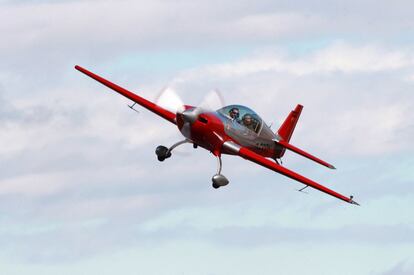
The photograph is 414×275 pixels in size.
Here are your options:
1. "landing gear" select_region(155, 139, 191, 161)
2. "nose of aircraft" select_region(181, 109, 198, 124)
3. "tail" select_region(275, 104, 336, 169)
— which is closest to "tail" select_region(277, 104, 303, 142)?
"tail" select_region(275, 104, 336, 169)

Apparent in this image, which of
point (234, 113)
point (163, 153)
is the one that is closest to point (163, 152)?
point (163, 153)

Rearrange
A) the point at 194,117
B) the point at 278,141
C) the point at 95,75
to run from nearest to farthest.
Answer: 1. the point at 194,117
2. the point at 278,141
3. the point at 95,75

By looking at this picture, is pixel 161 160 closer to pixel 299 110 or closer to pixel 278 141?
pixel 278 141

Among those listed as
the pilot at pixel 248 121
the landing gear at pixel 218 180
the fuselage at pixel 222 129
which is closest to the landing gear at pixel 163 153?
the fuselage at pixel 222 129

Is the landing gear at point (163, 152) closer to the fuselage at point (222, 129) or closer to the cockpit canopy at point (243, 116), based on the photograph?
the fuselage at point (222, 129)

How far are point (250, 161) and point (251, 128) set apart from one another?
7.03 feet

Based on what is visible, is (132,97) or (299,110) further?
(299,110)

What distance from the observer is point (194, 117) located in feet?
164

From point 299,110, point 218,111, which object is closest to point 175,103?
point 218,111

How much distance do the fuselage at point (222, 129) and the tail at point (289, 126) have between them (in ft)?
18.0

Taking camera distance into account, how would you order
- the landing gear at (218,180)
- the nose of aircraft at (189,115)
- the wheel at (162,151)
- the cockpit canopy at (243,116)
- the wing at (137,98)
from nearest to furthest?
1. the landing gear at (218,180)
2. the nose of aircraft at (189,115)
3. the cockpit canopy at (243,116)
4. the wheel at (162,151)
5. the wing at (137,98)

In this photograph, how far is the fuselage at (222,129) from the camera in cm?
5009

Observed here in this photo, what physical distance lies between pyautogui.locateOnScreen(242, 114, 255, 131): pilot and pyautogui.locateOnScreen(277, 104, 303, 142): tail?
6679mm

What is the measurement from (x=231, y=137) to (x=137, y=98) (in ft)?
23.3
